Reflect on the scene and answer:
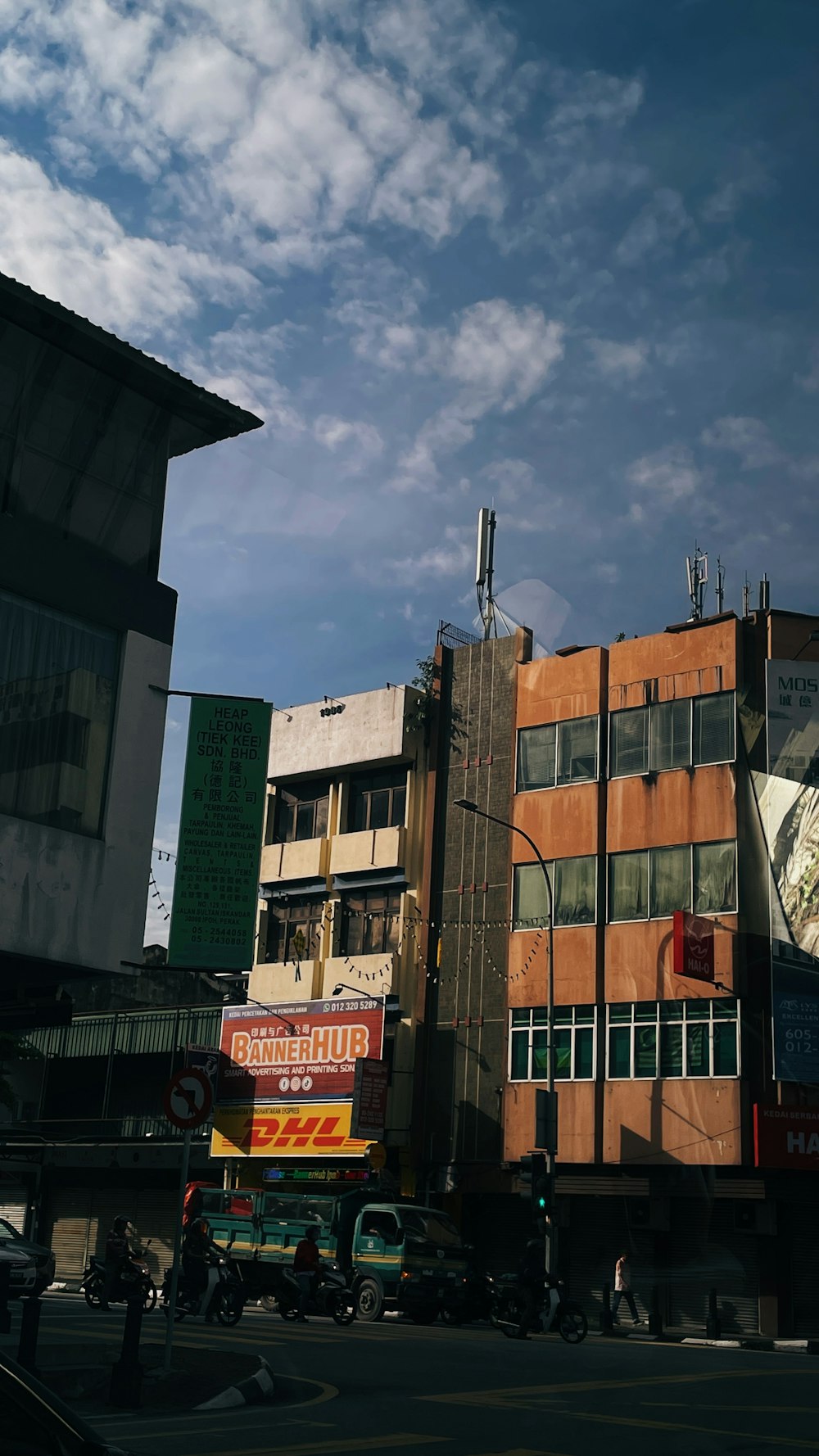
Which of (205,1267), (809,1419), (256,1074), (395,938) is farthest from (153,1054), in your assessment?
(809,1419)

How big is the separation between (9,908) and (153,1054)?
33151mm

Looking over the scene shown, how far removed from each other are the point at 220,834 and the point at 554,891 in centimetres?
2268

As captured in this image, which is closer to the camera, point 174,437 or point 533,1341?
point 174,437

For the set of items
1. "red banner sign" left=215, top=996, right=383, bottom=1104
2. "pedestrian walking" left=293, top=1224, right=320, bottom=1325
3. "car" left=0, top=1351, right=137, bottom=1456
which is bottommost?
"pedestrian walking" left=293, top=1224, right=320, bottom=1325

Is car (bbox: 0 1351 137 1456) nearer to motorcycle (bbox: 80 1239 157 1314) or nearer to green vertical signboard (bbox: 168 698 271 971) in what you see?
green vertical signboard (bbox: 168 698 271 971)

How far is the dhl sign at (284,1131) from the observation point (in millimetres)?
38844

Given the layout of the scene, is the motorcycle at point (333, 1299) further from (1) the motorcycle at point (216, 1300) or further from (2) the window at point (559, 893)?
(2) the window at point (559, 893)

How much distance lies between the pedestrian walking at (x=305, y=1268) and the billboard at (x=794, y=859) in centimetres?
1320

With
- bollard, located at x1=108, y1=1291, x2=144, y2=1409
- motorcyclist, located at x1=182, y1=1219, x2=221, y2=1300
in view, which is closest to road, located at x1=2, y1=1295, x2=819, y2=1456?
bollard, located at x1=108, y1=1291, x2=144, y2=1409

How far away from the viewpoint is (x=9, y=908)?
610 inches

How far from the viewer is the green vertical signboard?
643 inches

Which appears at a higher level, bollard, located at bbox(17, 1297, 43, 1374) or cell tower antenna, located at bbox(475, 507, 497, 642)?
cell tower antenna, located at bbox(475, 507, 497, 642)

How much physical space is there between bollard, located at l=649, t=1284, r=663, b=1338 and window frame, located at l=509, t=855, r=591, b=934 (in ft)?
28.4

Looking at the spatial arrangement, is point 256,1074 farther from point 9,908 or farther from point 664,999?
point 9,908
